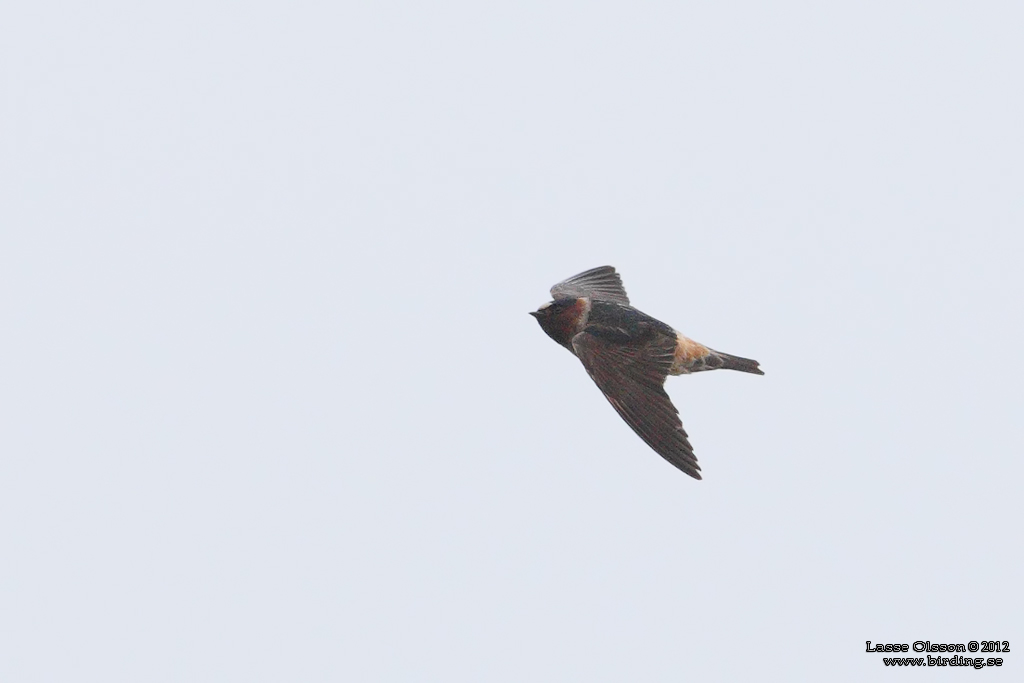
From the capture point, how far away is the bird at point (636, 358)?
11.3m

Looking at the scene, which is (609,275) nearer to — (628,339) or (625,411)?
(628,339)

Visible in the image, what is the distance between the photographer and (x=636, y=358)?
476 inches

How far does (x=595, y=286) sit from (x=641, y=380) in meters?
2.77

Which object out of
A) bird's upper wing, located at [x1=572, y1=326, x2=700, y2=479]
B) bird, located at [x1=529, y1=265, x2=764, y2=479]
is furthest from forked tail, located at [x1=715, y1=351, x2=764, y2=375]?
bird's upper wing, located at [x1=572, y1=326, x2=700, y2=479]

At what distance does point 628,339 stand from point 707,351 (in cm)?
96

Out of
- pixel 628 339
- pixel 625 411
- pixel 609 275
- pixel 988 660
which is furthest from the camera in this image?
pixel 609 275

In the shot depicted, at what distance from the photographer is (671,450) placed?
11141 millimetres

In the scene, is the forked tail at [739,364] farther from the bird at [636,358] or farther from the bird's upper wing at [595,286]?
the bird's upper wing at [595,286]

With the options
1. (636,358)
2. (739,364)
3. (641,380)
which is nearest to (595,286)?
(739,364)

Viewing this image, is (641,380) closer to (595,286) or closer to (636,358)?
(636,358)

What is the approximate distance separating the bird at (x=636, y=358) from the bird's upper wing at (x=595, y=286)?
48 millimetres

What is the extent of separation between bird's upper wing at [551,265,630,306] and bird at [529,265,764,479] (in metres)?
0.05

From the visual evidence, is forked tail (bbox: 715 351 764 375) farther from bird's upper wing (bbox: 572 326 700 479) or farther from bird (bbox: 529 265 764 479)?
bird's upper wing (bbox: 572 326 700 479)

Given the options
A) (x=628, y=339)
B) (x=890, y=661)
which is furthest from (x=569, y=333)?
(x=890, y=661)
